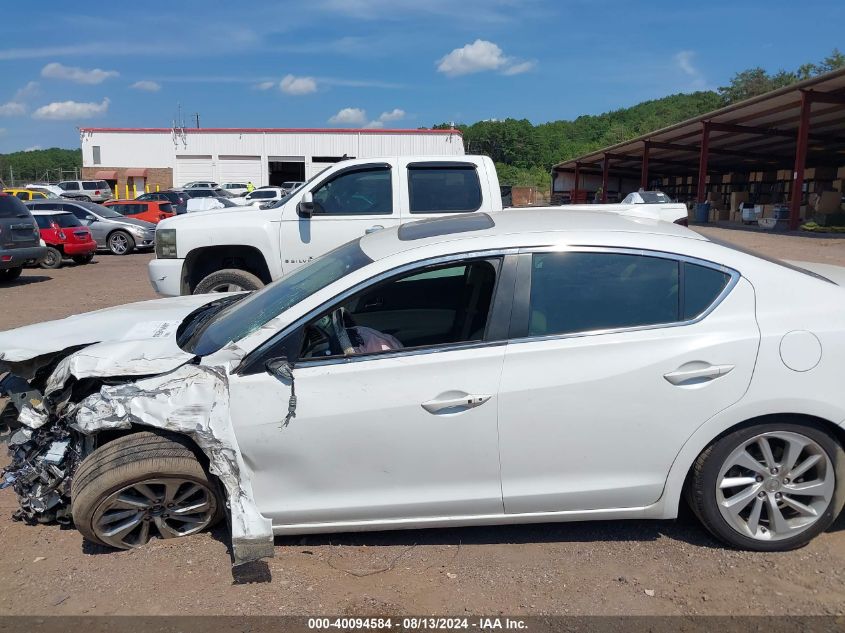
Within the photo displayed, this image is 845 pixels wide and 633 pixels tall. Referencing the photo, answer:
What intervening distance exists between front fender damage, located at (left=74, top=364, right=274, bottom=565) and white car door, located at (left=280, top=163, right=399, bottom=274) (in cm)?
417

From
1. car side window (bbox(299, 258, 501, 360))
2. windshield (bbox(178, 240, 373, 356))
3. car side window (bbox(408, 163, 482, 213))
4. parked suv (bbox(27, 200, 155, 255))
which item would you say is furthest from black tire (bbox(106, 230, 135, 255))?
car side window (bbox(299, 258, 501, 360))

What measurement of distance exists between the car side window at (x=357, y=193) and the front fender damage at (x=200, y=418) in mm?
4344

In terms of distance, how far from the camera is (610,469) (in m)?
3.31

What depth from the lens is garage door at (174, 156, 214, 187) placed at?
54.5 m

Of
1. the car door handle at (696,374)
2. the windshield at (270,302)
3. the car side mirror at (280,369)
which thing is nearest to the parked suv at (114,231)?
the windshield at (270,302)

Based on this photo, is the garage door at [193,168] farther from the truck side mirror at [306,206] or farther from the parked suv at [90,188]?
the truck side mirror at [306,206]

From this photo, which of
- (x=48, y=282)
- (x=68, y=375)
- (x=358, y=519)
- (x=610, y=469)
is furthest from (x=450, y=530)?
(x=48, y=282)

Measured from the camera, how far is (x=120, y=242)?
2059 centimetres

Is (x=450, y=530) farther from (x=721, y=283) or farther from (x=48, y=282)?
(x=48, y=282)

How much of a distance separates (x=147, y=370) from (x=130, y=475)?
518mm

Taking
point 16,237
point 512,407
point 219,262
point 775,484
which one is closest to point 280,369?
point 512,407

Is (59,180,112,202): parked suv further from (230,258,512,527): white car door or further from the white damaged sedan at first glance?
(230,258,512,527): white car door

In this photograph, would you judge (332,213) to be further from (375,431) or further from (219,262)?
(375,431)

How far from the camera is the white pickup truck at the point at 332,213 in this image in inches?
297
